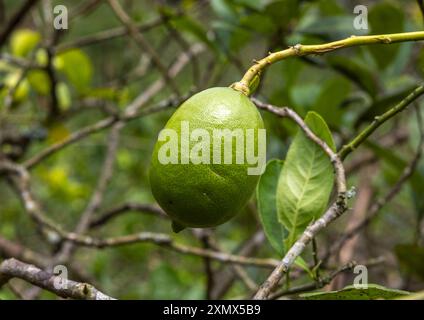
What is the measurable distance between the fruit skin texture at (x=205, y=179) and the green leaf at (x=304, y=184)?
0.60ft

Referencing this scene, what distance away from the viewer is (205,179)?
67cm

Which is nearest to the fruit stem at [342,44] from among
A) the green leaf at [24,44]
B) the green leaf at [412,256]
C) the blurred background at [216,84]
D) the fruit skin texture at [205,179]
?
the fruit skin texture at [205,179]

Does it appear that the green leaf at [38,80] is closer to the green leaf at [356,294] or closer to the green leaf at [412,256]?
the green leaf at [412,256]

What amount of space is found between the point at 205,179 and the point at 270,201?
282mm

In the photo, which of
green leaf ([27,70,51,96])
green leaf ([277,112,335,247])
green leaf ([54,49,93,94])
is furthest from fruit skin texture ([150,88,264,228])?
green leaf ([27,70,51,96])

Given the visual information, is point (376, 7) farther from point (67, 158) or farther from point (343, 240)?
point (67, 158)

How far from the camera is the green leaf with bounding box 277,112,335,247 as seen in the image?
872 mm

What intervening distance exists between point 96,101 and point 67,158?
1495 mm

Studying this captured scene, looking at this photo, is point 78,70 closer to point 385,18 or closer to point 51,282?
point 385,18

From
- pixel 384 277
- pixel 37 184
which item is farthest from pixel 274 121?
pixel 37 184

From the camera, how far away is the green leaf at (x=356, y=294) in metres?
0.65

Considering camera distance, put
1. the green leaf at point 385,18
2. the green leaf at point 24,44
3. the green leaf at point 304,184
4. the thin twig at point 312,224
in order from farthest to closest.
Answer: the green leaf at point 24,44 → the green leaf at point 385,18 → the green leaf at point 304,184 → the thin twig at point 312,224

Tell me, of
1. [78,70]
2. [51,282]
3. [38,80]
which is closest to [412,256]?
[51,282]

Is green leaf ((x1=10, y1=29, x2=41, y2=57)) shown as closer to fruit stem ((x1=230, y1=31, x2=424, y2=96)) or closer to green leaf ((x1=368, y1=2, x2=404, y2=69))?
green leaf ((x1=368, y1=2, x2=404, y2=69))
